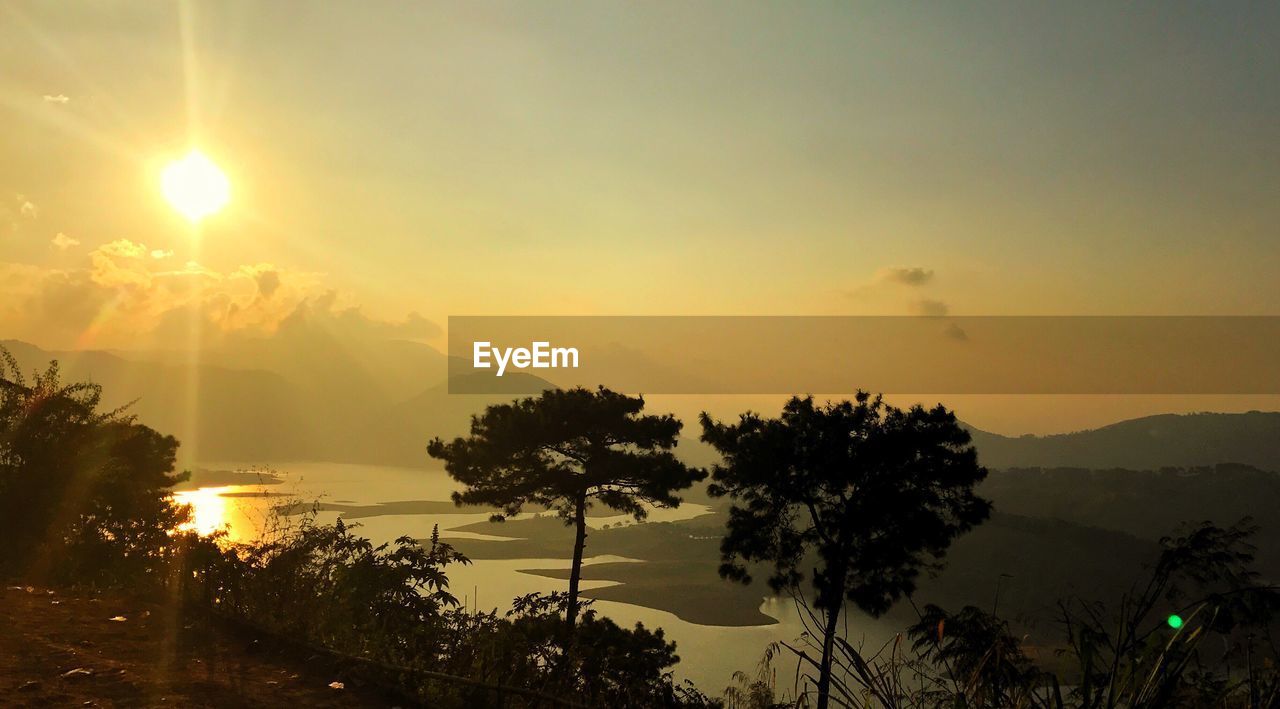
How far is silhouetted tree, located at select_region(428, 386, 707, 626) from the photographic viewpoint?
27672mm

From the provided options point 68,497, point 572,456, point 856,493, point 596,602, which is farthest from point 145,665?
point 596,602

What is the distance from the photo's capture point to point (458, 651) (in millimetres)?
6852

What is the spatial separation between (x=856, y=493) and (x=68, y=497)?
22109 mm

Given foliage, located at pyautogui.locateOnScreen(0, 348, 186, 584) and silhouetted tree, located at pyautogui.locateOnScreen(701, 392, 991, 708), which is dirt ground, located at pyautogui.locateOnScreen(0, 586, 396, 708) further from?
silhouetted tree, located at pyautogui.locateOnScreen(701, 392, 991, 708)

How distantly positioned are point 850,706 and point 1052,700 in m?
0.88

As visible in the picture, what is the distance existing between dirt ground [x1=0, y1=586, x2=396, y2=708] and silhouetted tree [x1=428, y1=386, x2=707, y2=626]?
19.9 meters

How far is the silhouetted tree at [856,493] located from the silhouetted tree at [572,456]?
100 inches

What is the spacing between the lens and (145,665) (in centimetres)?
602

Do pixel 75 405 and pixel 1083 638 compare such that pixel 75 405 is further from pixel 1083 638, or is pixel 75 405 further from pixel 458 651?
pixel 1083 638

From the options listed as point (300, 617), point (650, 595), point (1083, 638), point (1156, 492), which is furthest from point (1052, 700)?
point (1156, 492)

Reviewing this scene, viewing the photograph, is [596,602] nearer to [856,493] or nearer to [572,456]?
[572,456]

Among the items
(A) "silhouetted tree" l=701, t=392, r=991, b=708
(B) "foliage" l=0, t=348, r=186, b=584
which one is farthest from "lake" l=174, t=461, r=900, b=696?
(B) "foliage" l=0, t=348, r=186, b=584

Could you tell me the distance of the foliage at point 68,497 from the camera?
10789 millimetres

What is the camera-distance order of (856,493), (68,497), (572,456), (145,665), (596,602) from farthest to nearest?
1. (596,602)
2. (572,456)
3. (856,493)
4. (68,497)
5. (145,665)
